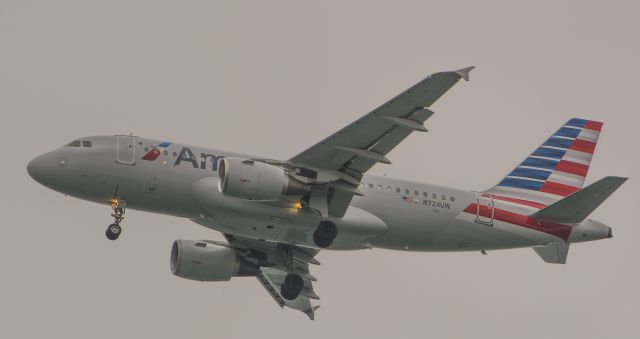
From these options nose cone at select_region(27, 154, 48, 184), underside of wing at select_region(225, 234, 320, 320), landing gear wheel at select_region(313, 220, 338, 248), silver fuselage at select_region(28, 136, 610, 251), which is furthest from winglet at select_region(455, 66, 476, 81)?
nose cone at select_region(27, 154, 48, 184)

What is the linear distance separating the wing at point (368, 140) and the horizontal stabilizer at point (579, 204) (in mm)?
9006

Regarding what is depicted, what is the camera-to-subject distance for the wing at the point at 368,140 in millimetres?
40531

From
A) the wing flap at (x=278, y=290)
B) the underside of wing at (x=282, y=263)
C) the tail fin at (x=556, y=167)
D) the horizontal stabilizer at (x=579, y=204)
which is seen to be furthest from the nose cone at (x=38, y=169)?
the horizontal stabilizer at (x=579, y=204)

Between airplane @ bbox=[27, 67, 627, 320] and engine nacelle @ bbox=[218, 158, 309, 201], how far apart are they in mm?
39

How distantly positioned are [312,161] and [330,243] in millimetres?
3663

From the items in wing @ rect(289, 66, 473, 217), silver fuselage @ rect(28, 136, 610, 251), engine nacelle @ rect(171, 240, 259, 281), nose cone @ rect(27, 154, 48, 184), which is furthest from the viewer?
engine nacelle @ rect(171, 240, 259, 281)

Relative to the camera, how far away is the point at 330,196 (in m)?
45.5

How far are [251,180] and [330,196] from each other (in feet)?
12.4

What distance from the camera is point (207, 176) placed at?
45.1 metres

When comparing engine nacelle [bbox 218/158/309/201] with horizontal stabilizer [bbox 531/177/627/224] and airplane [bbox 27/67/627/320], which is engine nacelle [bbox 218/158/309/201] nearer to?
airplane [bbox 27/67/627/320]

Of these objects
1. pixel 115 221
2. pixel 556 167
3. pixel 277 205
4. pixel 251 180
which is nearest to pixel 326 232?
pixel 277 205

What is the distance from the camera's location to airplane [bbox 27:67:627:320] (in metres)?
43.6

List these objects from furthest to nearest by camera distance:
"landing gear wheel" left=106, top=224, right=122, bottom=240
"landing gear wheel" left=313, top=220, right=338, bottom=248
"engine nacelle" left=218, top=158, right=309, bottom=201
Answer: "landing gear wheel" left=313, top=220, right=338, bottom=248
"landing gear wheel" left=106, top=224, right=122, bottom=240
"engine nacelle" left=218, top=158, right=309, bottom=201

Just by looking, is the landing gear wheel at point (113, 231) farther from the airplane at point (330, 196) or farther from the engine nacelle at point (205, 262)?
the engine nacelle at point (205, 262)
